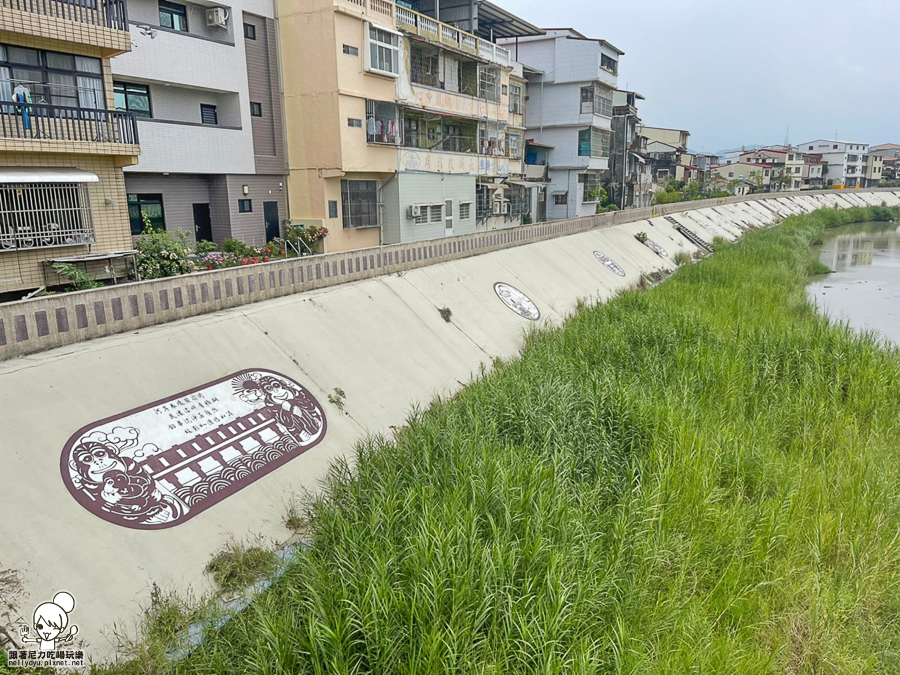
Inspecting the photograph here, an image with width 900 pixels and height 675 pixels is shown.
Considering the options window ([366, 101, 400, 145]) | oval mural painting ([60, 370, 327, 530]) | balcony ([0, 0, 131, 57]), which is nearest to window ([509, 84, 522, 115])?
window ([366, 101, 400, 145])

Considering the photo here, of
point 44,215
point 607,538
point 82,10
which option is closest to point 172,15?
point 82,10

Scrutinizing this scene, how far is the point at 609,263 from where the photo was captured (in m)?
25.3

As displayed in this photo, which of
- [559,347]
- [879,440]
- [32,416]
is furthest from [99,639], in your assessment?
[879,440]

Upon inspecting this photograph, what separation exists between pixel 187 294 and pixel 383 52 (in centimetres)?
1454

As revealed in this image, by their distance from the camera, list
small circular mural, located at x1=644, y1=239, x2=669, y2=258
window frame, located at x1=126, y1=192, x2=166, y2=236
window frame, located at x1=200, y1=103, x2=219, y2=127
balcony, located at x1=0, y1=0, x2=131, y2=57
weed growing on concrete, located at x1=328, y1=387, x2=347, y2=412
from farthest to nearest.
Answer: small circular mural, located at x1=644, y1=239, x2=669, y2=258
window frame, located at x1=200, y1=103, x2=219, y2=127
window frame, located at x1=126, y1=192, x2=166, y2=236
balcony, located at x1=0, y1=0, x2=131, y2=57
weed growing on concrete, located at x1=328, y1=387, x2=347, y2=412

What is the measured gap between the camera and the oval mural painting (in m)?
6.62

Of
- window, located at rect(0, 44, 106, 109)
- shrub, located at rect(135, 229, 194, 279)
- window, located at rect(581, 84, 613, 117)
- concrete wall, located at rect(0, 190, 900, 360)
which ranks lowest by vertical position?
concrete wall, located at rect(0, 190, 900, 360)

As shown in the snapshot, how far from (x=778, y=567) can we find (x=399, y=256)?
36.2 ft

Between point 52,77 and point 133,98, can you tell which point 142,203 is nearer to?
point 133,98

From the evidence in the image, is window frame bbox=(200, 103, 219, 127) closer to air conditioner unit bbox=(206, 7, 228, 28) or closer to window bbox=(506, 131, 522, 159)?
air conditioner unit bbox=(206, 7, 228, 28)

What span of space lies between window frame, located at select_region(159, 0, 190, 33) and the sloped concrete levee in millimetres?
9898

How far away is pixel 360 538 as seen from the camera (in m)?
6.01

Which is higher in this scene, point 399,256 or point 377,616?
point 399,256

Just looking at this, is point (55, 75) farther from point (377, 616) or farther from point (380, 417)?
point (377, 616)
